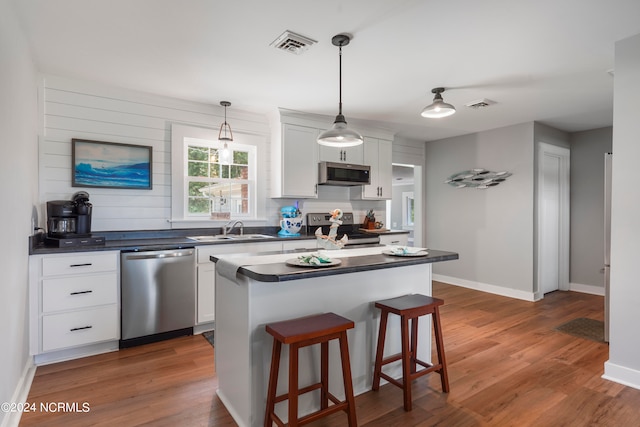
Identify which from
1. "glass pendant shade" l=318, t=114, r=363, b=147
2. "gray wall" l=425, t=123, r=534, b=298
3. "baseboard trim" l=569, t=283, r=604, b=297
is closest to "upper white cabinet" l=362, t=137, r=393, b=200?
"gray wall" l=425, t=123, r=534, b=298

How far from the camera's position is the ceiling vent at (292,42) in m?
2.44

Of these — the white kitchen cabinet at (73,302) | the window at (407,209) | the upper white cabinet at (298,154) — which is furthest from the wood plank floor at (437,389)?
the window at (407,209)

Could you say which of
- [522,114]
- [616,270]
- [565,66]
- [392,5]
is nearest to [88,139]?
[392,5]

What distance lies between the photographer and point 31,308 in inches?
105

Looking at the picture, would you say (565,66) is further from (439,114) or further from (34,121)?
(34,121)

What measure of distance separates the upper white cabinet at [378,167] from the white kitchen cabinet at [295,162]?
890 mm

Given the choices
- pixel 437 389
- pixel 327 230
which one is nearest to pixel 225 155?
pixel 327 230

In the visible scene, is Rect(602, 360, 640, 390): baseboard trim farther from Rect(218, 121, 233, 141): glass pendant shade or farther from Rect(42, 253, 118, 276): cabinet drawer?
Rect(218, 121, 233, 141): glass pendant shade

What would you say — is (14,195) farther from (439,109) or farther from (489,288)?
(489,288)

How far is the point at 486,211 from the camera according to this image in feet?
17.2

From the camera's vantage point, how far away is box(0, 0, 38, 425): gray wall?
1.89 m

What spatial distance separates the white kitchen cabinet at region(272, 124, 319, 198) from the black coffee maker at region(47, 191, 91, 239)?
201cm

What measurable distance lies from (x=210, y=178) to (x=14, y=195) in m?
2.07

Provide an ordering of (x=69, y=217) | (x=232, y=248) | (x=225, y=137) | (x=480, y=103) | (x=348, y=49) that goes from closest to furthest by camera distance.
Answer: (x=348, y=49) < (x=69, y=217) < (x=232, y=248) < (x=480, y=103) < (x=225, y=137)
